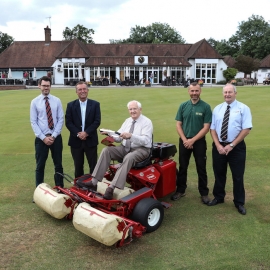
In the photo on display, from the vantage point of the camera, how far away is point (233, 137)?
15.4ft

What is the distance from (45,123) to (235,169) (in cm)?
314

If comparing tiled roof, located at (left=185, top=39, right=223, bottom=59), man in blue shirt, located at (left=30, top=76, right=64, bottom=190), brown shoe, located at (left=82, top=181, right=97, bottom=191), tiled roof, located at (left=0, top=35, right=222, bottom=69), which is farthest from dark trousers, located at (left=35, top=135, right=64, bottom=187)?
tiled roof, located at (left=185, top=39, right=223, bottom=59)

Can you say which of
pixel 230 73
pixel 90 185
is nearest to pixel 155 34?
pixel 230 73

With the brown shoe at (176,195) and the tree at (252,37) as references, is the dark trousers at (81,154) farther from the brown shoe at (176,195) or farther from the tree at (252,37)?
the tree at (252,37)

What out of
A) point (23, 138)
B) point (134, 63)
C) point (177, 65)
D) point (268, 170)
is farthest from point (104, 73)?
point (268, 170)

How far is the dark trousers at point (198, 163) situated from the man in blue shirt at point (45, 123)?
210 centimetres

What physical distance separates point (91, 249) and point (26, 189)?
95.4 inches

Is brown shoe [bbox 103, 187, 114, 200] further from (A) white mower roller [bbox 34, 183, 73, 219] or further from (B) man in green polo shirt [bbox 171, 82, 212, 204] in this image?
(B) man in green polo shirt [bbox 171, 82, 212, 204]

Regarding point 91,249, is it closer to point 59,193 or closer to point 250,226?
point 59,193

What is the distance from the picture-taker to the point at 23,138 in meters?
9.97

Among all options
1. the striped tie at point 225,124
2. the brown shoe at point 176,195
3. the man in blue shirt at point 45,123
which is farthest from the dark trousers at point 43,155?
the striped tie at point 225,124

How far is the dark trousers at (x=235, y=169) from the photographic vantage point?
4781 mm

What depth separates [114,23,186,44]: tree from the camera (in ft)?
225

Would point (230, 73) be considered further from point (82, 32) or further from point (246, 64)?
point (82, 32)
